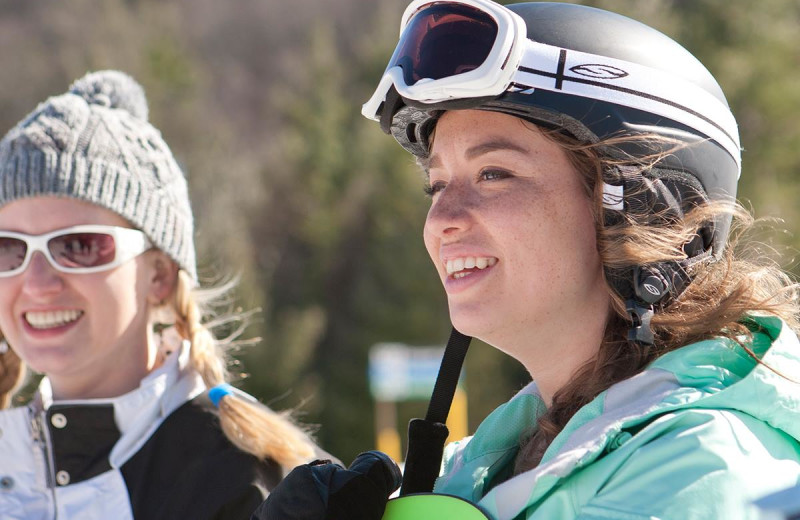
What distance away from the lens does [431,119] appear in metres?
2.47

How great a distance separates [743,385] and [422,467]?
854 millimetres

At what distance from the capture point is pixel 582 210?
2.18m

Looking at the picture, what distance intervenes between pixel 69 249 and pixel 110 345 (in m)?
0.31

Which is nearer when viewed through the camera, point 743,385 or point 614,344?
point 743,385

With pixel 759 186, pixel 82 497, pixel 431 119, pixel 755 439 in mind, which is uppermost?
pixel 431 119

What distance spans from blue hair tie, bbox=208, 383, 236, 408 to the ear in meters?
0.41

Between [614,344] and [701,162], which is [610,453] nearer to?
[614,344]

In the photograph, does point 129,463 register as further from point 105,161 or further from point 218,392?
point 105,161

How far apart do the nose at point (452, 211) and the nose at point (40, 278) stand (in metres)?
1.32

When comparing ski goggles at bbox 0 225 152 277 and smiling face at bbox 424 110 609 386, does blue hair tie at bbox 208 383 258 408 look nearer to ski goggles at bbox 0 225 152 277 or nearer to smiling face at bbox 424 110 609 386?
ski goggles at bbox 0 225 152 277

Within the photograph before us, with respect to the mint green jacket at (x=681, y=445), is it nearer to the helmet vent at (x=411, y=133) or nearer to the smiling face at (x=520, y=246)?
the smiling face at (x=520, y=246)

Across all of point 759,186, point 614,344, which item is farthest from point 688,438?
point 759,186

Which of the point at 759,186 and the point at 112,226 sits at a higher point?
the point at 112,226

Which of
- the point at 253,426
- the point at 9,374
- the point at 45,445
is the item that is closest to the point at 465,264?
the point at 253,426
